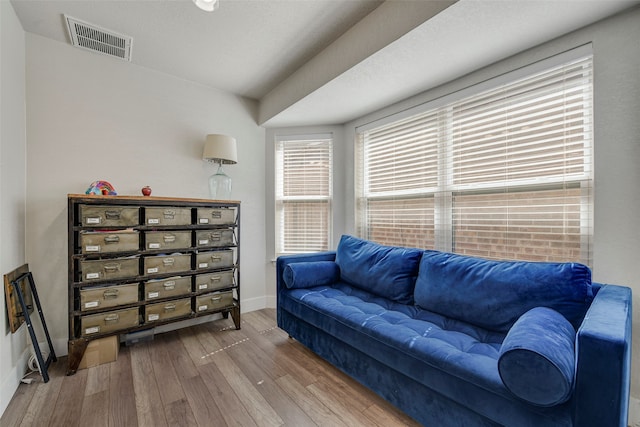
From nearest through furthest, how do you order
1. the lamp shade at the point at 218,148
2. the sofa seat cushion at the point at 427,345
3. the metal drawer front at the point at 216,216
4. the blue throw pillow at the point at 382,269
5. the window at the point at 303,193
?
the sofa seat cushion at the point at 427,345 → the blue throw pillow at the point at 382,269 → the metal drawer front at the point at 216,216 → the lamp shade at the point at 218,148 → the window at the point at 303,193

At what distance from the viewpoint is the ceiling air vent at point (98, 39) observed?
6.57 ft

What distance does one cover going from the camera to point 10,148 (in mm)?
1766

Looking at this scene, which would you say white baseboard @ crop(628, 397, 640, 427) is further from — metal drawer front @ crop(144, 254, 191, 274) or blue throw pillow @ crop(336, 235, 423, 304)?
metal drawer front @ crop(144, 254, 191, 274)

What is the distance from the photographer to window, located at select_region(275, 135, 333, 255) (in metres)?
3.32

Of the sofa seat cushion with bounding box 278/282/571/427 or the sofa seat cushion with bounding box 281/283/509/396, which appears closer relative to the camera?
the sofa seat cushion with bounding box 278/282/571/427

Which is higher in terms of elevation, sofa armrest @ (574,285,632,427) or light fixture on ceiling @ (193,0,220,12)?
light fixture on ceiling @ (193,0,220,12)

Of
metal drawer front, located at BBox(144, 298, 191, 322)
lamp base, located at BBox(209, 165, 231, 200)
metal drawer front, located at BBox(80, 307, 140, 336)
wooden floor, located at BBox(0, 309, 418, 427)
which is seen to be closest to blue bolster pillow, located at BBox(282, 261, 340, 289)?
wooden floor, located at BBox(0, 309, 418, 427)

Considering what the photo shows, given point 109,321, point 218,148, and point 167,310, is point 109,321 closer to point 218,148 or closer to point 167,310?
point 167,310

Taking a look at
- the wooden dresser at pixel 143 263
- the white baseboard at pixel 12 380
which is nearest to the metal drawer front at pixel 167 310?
the wooden dresser at pixel 143 263

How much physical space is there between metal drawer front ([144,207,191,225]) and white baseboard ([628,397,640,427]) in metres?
3.10

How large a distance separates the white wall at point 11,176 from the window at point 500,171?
284 cm

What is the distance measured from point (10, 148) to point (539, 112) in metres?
3.49

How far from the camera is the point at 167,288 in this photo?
7.51 feet

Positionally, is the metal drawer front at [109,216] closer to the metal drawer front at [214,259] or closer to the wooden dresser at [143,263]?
the wooden dresser at [143,263]
